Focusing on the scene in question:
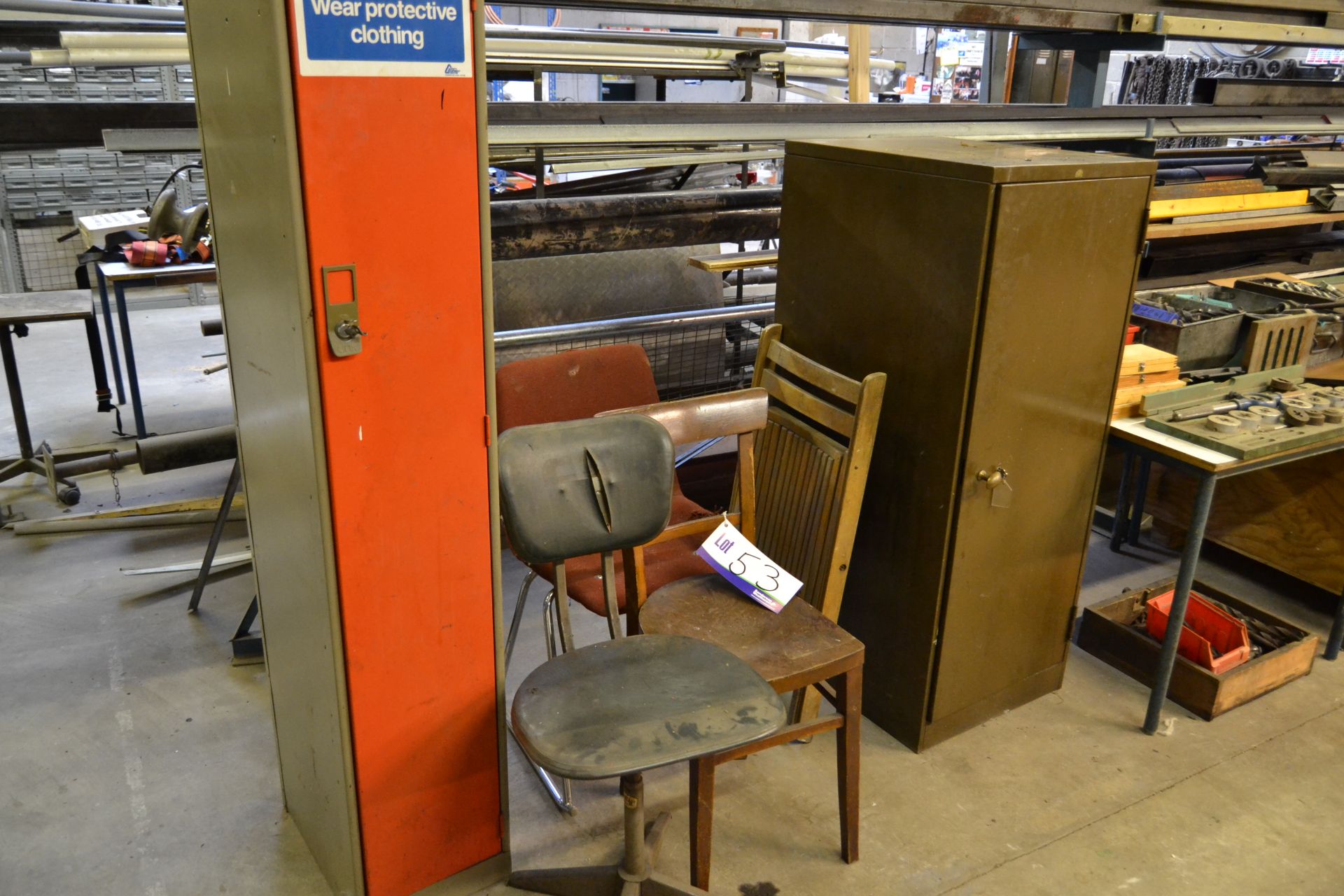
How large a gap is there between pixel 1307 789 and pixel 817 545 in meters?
1.31

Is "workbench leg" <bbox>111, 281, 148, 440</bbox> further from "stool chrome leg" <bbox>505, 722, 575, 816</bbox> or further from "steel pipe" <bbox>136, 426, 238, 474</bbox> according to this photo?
"stool chrome leg" <bbox>505, 722, 575, 816</bbox>

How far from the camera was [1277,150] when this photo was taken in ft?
14.1

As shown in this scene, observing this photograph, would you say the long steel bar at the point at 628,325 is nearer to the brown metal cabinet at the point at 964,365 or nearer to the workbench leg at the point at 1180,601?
the brown metal cabinet at the point at 964,365

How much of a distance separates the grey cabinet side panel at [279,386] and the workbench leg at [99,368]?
2648mm

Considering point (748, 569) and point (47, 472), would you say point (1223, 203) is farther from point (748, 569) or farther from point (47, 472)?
point (47, 472)

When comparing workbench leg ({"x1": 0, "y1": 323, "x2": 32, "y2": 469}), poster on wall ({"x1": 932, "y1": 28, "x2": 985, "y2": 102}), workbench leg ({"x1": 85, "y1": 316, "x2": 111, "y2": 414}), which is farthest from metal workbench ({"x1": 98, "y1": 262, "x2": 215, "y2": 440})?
poster on wall ({"x1": 932, "y1": 28, "x2": 985, "y2": 102})

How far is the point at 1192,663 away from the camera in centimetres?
264

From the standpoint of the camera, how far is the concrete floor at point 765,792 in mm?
2061

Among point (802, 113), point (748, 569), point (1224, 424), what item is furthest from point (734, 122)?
point (1224, 424)

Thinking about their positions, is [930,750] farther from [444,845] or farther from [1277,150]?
[1277,150]

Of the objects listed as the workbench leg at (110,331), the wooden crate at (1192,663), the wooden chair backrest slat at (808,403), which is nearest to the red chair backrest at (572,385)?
the wooden chair backrest slat at (808,403)

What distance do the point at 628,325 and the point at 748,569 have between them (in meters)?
1.34

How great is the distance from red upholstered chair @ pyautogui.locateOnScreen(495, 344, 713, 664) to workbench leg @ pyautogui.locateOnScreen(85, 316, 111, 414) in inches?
95.2

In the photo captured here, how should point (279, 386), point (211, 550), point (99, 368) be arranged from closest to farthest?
point (279, 386) → point (211, 550) → point (99, 368)
